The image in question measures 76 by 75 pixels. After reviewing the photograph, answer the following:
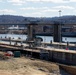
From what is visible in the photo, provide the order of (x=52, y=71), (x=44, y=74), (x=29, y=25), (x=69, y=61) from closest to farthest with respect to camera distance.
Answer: (x=44, y=74), (x=52, y=71), (x=69, y=61), (x=29, y=25)

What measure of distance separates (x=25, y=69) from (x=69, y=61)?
459 inches

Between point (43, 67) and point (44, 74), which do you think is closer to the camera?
point (44, 74)

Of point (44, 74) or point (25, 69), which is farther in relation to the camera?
point (25, 69)

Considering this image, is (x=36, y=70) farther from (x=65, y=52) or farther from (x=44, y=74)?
(x=65, y=52)

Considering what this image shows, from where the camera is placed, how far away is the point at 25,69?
1889 inches

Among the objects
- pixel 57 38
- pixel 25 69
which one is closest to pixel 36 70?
pixel 25 69

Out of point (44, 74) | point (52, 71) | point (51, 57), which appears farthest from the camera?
point (51, 57)

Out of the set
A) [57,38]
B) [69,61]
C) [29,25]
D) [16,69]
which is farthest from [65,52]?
[29,25]

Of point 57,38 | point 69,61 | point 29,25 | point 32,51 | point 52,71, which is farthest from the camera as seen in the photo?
point 29,25

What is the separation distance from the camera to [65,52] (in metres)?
59.5

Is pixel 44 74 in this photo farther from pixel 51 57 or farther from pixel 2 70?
pixel 51 57

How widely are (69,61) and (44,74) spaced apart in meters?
13.6

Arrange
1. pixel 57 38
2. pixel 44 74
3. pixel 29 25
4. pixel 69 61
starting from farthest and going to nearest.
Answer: pixel 29 25, pixel 57 38, pixel 69 61, pixel 44 74

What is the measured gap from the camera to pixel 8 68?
48625mm
